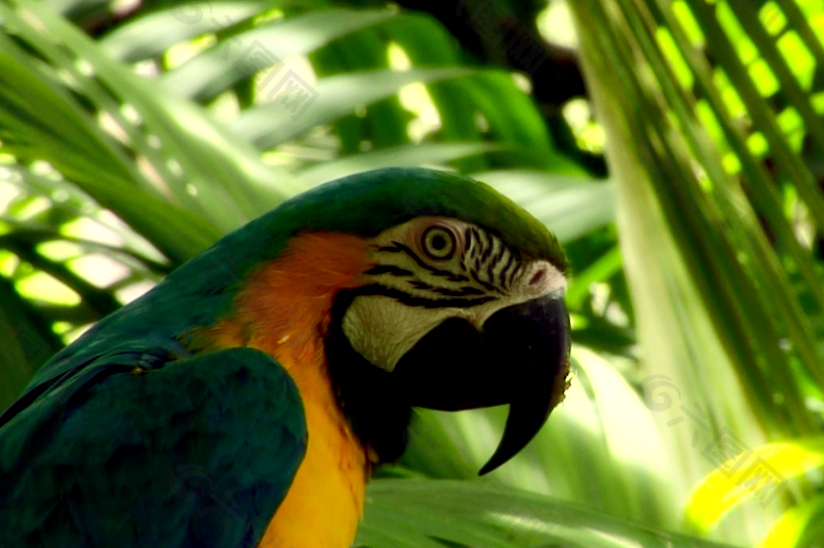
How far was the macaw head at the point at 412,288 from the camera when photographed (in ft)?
3.63

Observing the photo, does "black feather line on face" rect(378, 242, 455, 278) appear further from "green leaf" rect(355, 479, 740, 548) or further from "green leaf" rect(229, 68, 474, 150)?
"green leaf" rect(229, 68, 474, 150)

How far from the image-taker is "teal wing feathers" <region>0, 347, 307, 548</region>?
94 cm

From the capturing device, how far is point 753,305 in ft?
4.36

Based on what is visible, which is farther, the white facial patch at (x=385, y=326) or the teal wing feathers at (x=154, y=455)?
the white facial patch at (x=385, y=326)

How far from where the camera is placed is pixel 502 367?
109 cm

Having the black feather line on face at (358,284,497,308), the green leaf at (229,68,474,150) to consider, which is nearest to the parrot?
the black feather line on face at (358,284,497,308)

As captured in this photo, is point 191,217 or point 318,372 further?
point 191,217

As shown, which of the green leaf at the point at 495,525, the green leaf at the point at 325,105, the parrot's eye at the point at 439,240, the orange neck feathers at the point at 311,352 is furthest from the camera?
the green leaf at the point at 325,105

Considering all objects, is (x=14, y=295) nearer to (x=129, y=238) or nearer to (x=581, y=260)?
(x=129, y=238)

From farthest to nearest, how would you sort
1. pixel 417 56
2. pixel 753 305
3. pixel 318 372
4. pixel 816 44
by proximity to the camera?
pixel 417 56 → pixel 753 305 → pixel 816 44 → pixel 318 372

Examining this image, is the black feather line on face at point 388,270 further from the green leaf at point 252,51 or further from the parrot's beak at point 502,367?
the green leaf at point 252,51

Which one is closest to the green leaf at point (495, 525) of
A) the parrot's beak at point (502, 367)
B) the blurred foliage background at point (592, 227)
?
the blurred foliage background at point (592, 227)

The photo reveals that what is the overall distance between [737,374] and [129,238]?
0.90 meters

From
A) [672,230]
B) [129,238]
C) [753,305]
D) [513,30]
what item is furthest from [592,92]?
[513,30]
